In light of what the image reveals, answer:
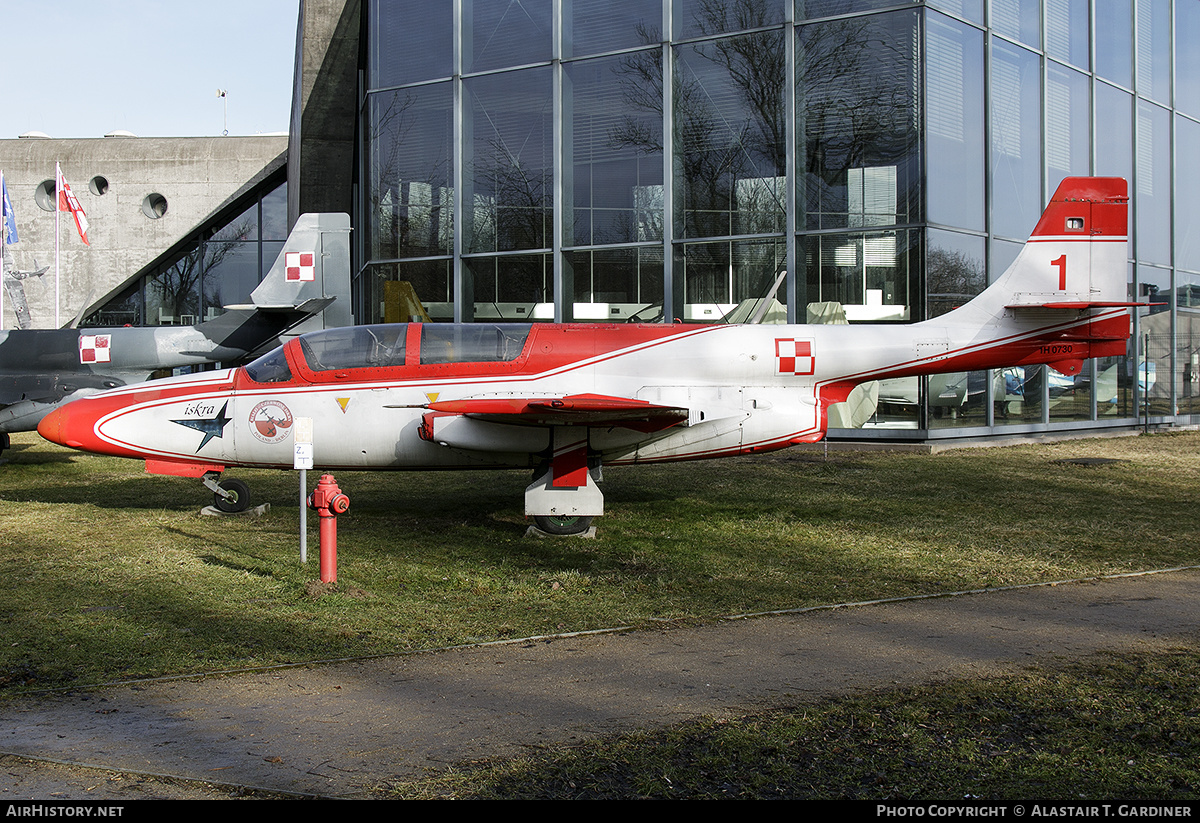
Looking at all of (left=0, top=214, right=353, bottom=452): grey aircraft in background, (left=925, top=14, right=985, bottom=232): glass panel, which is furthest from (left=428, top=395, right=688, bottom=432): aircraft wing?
(left=925, top=14, right=985, bottom=232): glass panel

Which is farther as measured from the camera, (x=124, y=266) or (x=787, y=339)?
(x=124, y=266)

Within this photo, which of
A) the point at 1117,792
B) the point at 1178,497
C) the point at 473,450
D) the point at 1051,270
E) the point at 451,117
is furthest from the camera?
the point at 451,117

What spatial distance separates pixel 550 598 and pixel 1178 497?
9245 mm

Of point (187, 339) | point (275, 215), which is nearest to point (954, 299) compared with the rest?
point (187, 339)

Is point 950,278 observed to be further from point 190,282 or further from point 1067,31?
point 190,282

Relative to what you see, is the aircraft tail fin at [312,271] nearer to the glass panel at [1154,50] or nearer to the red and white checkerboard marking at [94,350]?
the red and white checkerboard marking at [94,350]

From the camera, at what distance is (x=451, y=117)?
68.3ft

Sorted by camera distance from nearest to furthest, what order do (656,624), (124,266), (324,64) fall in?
(656,624)
(324,64)
(124,266)

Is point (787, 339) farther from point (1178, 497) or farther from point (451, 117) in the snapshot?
point (451, 117)

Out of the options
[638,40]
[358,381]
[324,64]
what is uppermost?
[324,64]

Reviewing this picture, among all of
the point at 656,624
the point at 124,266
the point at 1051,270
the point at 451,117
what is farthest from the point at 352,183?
the point at 656,624

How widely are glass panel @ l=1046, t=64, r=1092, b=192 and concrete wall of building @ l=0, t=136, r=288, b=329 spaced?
26.5 m

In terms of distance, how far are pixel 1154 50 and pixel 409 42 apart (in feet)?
58.4

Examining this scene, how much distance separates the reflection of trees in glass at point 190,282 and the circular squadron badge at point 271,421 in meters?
27.2
